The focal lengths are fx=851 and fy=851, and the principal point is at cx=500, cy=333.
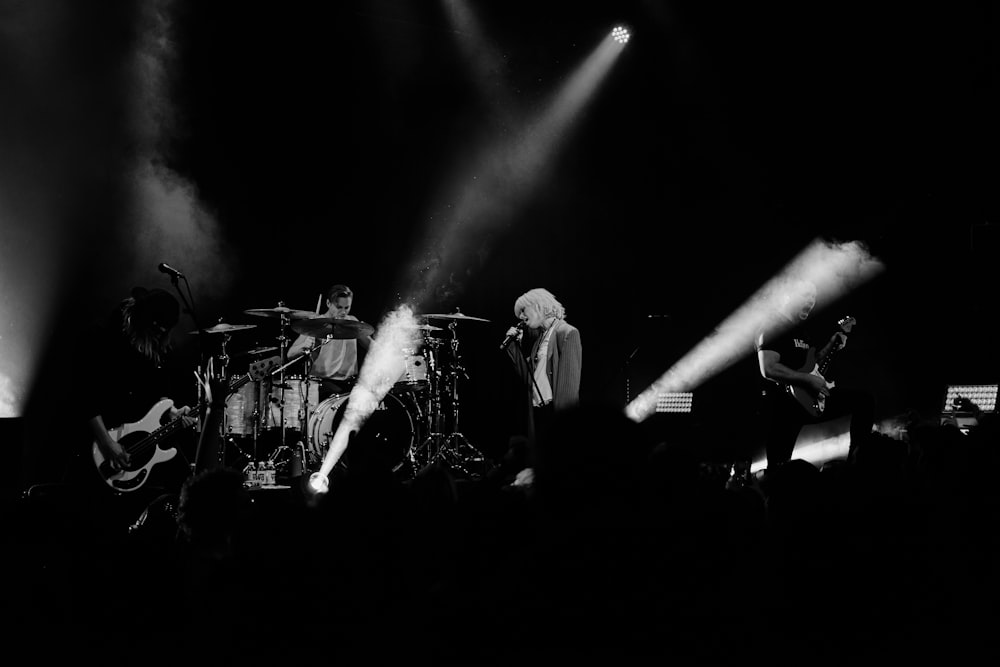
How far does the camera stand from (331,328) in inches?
339

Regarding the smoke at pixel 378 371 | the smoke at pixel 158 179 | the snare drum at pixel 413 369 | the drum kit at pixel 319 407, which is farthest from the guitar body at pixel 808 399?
the smoke at pixel 158 179

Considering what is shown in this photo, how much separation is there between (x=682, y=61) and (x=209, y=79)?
5.70 meters

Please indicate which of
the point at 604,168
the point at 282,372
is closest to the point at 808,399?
the point at 282,372

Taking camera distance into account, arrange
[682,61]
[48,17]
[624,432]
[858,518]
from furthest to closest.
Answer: [682,61] → [48,17] → [858,518] → [624,432]

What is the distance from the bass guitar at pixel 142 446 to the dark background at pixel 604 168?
3.01 metres

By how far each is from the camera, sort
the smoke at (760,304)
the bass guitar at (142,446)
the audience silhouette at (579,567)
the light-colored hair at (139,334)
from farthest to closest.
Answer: the smoke at (760,304) < the bass guitar at (142,446) < the light-colored hair at (139,334) < the audience silhouette at (579,567)

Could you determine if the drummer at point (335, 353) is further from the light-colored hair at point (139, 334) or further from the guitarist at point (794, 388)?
the guitarist at point (794, 388)

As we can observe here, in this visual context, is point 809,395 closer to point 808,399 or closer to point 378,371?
point 808,399

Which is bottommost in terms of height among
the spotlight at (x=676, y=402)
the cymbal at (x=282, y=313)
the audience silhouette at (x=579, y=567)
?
the audience silhouette at (x=579, y=567)

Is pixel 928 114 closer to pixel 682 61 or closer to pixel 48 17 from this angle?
pixel 682 61

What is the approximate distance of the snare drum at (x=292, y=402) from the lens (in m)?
8.76

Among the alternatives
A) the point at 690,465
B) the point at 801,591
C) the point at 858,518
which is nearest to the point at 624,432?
the point at 801,591

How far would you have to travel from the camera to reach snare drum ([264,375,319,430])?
8758 mm

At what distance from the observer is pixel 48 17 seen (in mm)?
8258
